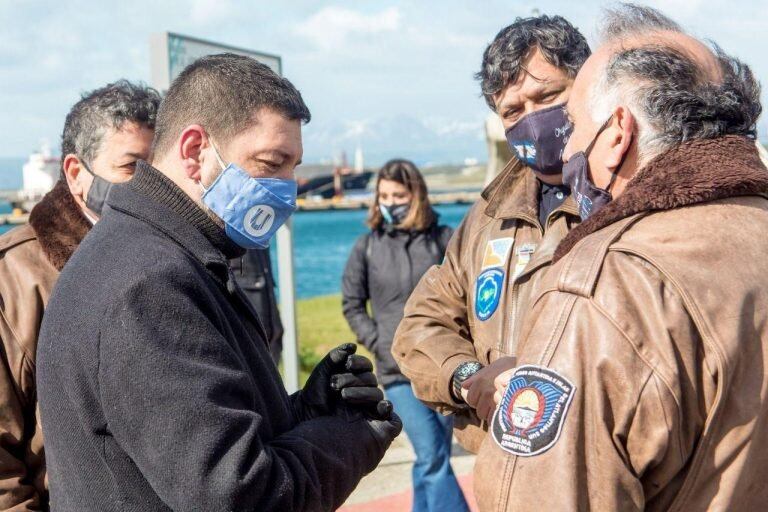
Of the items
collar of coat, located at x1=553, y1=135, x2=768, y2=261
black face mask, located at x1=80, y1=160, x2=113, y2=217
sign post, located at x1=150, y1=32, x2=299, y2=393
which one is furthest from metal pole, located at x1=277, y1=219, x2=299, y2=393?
collar of coat, located at x1=553, y1=135, x2=768, y2=261

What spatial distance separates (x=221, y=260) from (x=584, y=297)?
0.90 metres

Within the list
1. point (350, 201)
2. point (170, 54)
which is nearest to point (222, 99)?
point (170, 54)

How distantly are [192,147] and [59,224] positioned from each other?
3.18 feet

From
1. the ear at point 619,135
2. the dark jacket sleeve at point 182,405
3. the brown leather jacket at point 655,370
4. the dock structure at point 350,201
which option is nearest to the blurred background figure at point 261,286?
the dark jacket sleeve at point 182,405

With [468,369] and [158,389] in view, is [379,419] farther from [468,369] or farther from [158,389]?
[158,389]

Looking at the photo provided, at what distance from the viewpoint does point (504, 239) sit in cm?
304

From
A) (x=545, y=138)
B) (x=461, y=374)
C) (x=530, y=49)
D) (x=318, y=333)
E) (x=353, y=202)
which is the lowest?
(x=353, y=202)

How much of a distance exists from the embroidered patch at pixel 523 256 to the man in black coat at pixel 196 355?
30.5 inches

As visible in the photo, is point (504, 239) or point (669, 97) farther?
point (504, 239)

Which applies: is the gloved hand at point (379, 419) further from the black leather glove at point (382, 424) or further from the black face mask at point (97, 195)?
the black face mask at point (97, 195)

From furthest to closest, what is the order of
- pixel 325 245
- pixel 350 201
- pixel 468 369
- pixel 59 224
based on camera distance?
1. pixel 350 201
2. pixel 325 245
3. pixel 59 224
4. pixel 468 369

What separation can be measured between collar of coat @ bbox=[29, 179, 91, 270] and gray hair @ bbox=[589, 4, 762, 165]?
1.78 meters

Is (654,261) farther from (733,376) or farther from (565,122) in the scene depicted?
(565,122)

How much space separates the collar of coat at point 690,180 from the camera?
1.78 metres
